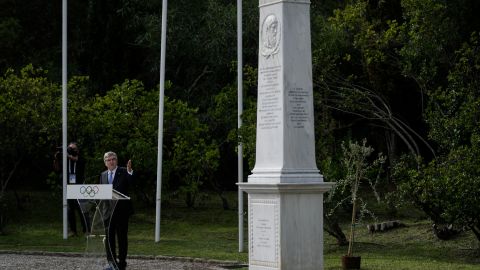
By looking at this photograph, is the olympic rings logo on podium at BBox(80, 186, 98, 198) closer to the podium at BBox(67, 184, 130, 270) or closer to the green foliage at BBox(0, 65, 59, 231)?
the podium at BBox(67, 184, 130, 270)

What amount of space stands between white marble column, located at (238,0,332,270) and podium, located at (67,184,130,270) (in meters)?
2.14

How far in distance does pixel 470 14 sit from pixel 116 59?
14506 mm

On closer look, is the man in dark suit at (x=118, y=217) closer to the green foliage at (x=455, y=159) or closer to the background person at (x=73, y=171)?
the green foliage at (x=455, y=159)

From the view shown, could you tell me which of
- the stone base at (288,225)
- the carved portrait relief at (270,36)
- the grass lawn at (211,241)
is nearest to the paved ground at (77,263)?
the grass lawn at (211,241)

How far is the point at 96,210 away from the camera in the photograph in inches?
600

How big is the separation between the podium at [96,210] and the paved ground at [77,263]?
0.90 metres

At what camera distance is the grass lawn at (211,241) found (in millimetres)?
19156

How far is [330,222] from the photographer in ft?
68.9

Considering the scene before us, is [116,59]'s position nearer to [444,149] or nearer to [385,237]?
[385,237]

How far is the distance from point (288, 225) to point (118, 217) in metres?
3.31

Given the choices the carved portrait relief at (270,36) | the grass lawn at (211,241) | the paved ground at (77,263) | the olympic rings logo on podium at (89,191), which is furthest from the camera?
the grass lawn at (211,241)

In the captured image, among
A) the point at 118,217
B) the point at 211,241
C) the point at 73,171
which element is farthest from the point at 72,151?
the point at 118,217

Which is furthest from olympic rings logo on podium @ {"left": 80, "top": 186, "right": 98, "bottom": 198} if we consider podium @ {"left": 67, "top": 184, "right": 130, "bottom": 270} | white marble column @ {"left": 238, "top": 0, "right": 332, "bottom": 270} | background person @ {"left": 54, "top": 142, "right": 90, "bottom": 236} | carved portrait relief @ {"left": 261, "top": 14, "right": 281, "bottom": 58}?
background person @ {"left": 54, "top": 142, "right": 90, "bottom": 236}

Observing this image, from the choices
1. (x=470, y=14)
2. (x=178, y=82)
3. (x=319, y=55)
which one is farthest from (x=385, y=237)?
(x=178, y=82)
